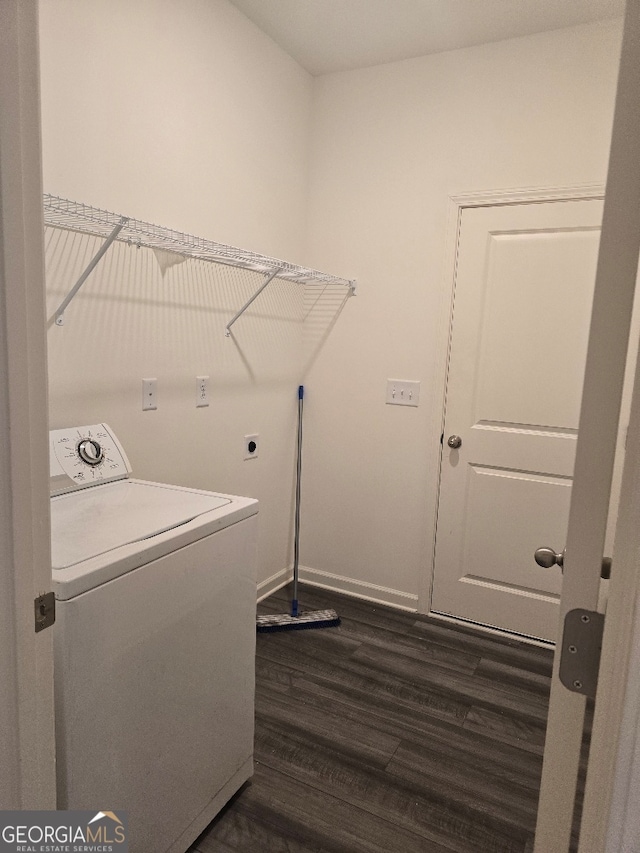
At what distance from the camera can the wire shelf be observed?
63.7 inches

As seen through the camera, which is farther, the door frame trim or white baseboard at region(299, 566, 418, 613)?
white baseboard at region(299, 566, 418, 613)

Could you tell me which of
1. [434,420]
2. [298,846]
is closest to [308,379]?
[434,420]

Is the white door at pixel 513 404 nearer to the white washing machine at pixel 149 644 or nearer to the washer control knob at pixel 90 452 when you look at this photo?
the white washing machine at pixel 149 644

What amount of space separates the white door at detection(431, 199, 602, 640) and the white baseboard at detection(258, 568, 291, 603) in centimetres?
92

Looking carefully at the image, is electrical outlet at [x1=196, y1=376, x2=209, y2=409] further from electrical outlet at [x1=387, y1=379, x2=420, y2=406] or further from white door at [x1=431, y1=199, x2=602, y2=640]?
white door at [x1=431, y1=199, x2=602, y2=640]

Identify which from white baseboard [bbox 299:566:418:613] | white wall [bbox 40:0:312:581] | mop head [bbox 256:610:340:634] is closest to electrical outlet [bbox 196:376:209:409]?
white wall [bbox 40:0:312:581]

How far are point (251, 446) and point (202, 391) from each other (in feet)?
1.59

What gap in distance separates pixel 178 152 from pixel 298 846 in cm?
240

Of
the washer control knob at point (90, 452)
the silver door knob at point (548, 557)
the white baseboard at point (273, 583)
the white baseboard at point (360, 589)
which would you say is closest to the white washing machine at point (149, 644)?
the washer control knob at point (90, 452)

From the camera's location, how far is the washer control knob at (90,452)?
1.78 metres

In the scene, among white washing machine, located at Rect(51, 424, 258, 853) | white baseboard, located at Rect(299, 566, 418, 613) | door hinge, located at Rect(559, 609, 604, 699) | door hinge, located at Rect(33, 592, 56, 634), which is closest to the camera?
door hinge, located at Rect(559, 609, 604, 699)

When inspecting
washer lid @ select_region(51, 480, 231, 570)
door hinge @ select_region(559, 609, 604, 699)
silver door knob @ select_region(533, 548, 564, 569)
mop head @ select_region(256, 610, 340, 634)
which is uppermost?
silver door knob @ select_region(533, 548, 564, 569)

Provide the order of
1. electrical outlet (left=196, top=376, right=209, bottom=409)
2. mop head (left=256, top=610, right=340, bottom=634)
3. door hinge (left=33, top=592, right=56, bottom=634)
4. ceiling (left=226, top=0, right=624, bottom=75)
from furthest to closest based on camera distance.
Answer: mop head (left=256, top=610, right=340, bottom=634), electrical outlet (left=196, top=376, right=209, bottom=409), ceiling (left=226, top=0, right=624, bottom=75), door hinge (left=33, top=592, right=56, bottom=634)

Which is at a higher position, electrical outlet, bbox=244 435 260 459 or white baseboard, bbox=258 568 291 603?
electrical outlet, bbox=244 435 260 459
